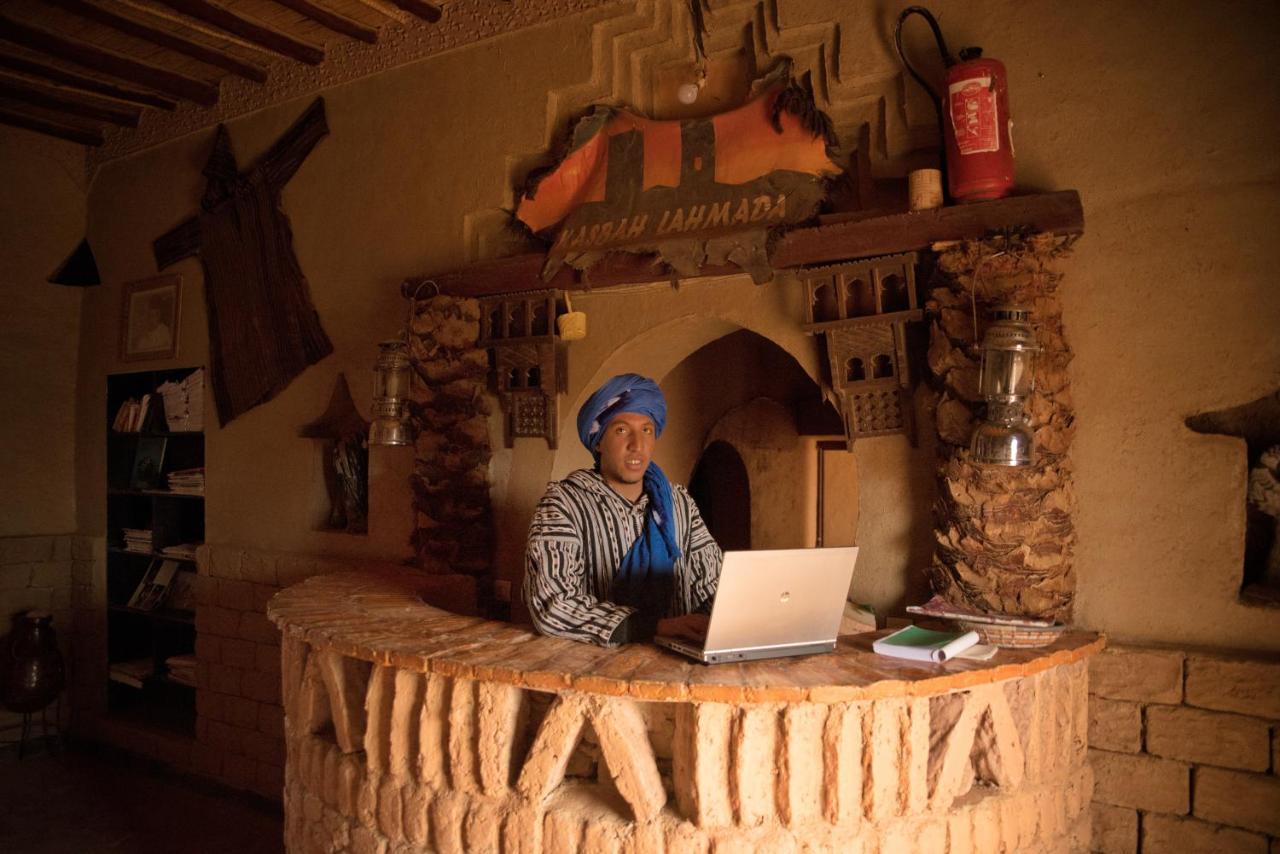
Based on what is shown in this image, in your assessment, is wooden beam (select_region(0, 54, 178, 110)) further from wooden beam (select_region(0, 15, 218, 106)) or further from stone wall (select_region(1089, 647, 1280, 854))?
stone wall (select_region(1089, 647, 1280, 854))

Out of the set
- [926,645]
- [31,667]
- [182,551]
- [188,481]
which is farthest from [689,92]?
[31,667]

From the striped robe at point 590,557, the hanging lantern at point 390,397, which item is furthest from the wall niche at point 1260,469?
the hanging lantern at point 390,397

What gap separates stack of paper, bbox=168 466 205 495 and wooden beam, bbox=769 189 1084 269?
4258 millimetres

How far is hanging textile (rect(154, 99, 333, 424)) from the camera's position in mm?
5000

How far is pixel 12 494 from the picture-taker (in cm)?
602

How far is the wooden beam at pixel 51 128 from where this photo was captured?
570cm

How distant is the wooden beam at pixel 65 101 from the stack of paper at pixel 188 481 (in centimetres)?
246

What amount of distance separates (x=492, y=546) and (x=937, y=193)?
257 centimetres

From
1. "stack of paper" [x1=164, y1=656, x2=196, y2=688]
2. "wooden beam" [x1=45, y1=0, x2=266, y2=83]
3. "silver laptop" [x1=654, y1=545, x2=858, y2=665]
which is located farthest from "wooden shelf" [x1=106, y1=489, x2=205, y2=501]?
"silver laptop" [x1=654, y1=545, x2=858, y2=665]

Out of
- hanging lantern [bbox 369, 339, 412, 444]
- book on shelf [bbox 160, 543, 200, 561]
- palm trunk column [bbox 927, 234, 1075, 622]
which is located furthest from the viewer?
book on shelf [bbox 160, 543, 200, 561]

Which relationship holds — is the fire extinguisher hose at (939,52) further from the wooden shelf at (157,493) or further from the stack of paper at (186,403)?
the wooden shelf at (157,493)

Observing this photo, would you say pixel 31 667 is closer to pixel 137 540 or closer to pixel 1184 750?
pixel 137 540

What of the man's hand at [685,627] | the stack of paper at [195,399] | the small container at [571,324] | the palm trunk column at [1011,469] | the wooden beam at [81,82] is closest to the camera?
the man's hand at [685,627]

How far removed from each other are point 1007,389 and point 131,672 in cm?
607
